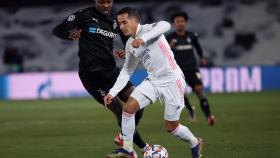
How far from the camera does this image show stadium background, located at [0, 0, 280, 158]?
10484mm

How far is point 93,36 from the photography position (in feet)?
30.5

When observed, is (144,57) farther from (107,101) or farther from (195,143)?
(195,143)

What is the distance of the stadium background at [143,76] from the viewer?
1048 centimetres

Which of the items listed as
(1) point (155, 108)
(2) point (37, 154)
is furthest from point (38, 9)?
(2) point (37, 154)

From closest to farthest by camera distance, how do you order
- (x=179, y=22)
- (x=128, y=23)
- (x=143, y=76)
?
(x=128, y=23) → (x=179, y=22) → (x=143, y=76)

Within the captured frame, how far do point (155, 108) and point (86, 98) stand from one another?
554 centimetres

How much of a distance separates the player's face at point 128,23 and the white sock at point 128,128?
106 cm

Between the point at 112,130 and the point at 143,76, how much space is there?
11554 mm

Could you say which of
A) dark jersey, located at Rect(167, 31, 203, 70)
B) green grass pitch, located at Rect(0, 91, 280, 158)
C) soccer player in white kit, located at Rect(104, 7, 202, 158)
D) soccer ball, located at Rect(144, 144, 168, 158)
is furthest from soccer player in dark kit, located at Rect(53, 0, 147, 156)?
dark jersey, located at Rect(167, 31, 203, 70)

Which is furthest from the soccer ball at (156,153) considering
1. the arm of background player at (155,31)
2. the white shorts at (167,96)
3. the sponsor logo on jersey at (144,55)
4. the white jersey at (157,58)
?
the arm of background player at (155,31)

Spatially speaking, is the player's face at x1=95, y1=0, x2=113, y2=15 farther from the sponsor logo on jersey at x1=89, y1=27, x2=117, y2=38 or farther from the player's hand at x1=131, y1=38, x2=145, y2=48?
the player's hand at x1=131, y1=38, x2=145, y2=48

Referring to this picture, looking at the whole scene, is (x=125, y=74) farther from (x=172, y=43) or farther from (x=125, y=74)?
(x=172, y=43)

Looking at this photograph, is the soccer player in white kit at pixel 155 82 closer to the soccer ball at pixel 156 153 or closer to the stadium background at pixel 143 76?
the soccer ball at pixel 156 153

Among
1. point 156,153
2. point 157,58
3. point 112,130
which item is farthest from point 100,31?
point 112,130
